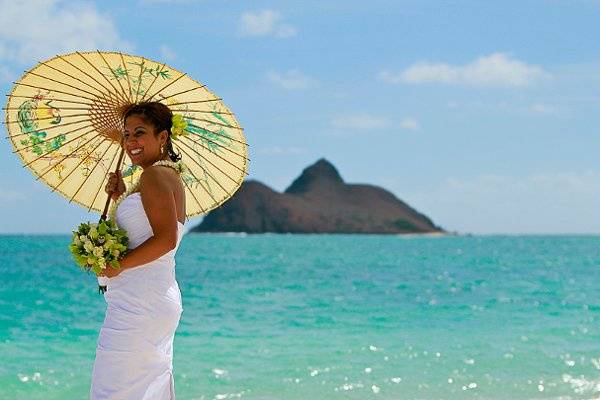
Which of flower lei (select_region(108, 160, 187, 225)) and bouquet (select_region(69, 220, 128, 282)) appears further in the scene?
flower lei (select_region(108, 160, 187, 225))

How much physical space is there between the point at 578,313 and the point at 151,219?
1481cm

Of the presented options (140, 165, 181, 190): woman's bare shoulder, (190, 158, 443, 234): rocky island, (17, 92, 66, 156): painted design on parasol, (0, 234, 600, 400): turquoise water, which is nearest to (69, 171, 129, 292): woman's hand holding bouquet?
(140, 165, 181, 190): woman's bare shoulder

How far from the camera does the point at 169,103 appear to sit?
458 cm

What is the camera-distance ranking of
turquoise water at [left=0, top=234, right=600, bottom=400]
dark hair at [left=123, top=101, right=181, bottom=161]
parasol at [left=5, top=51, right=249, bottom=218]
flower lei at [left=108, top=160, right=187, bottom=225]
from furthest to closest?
1. turquoise water at [left=0, top=234, right=600, bottom=400]
2. parasol at [left=5, top=51, right=249, bottom=218]
3. dark hair at [left=123, top=101, right=181, bottom=161]
4. flower lei at [left=108, top=160, right=187, bottom=225]

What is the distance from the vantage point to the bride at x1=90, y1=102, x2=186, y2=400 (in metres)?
3.86

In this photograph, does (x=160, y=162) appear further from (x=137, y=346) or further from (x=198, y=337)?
(x=198, y=337)

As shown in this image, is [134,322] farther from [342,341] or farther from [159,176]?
[342,341]

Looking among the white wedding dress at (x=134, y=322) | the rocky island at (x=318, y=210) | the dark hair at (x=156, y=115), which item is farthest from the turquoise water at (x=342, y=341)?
the rocky island at (x=318, y=210)

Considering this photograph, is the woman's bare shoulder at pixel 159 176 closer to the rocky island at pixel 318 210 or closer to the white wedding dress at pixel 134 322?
the white wedding dress at pixel 134 322

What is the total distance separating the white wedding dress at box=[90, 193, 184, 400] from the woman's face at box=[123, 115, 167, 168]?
0.19 m

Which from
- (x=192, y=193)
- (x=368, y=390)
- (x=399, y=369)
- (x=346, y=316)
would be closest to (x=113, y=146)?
(x=192, y=193)

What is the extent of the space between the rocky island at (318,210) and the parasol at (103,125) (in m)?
122

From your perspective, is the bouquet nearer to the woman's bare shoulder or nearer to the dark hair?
the woman's bare shoulder

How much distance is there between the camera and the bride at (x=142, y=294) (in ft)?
12.7
